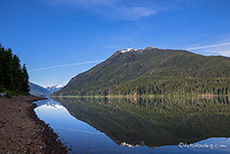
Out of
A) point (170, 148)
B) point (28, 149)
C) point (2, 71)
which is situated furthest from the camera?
point (2, 71)

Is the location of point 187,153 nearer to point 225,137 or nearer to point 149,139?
point 149,139

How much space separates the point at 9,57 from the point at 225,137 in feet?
294

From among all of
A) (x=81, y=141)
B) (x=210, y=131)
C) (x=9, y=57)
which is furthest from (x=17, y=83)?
(x=210, y=131)


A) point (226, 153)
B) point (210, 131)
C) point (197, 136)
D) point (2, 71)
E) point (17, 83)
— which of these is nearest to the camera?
point (226, 153)

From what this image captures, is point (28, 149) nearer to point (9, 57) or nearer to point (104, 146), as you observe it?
point (104, 146)

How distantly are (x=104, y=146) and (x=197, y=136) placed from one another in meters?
12.9

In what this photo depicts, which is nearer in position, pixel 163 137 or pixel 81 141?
pixel 81 141

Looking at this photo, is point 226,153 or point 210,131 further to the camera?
point 210,131

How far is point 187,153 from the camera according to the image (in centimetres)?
1898

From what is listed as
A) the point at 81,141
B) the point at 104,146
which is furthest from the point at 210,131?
the point at 81,141

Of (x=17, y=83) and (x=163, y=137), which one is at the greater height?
(x=17, y=83)

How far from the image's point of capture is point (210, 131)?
94.1ft

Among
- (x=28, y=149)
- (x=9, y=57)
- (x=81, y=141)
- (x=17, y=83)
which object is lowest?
Answer: (x=81, y=141)

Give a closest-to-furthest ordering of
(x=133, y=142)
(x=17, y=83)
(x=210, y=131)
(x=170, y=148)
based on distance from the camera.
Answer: (x=170, y=148) < (x=133, y=142) < (x=210, y=131) < (x=17, y=83)
